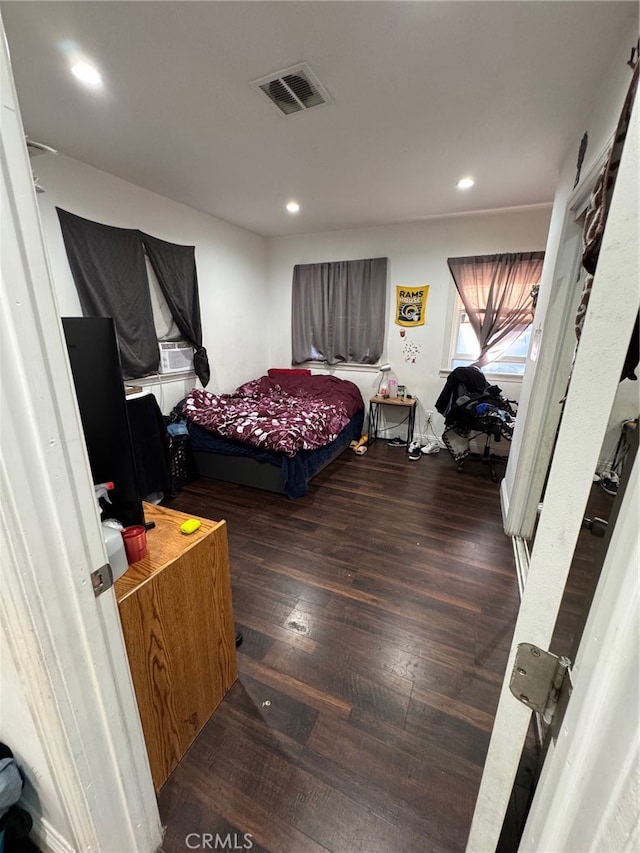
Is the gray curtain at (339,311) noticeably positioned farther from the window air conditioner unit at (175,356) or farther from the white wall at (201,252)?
the window air conditioner unit at (175,356)

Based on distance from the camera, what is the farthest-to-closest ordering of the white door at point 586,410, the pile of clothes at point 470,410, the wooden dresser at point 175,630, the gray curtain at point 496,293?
the gray curtain at point 496,293 < the pile of clothes at point 470,410 < the wooden dresser at point 175,630 < the white door at point 586,410

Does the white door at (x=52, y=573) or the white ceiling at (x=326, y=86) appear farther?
the white ceiling at (x=326, y=86)

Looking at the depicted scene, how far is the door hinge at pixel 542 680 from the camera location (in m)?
0.47

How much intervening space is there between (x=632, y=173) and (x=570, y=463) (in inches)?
11.4

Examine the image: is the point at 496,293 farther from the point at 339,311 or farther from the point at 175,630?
the point at 175,630

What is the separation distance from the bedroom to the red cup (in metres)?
2.47

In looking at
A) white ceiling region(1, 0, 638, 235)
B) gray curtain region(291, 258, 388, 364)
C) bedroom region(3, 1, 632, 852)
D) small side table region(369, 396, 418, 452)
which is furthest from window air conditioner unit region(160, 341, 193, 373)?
small side table region(369, 396, 418, 452)

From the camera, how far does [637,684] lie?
0.31m

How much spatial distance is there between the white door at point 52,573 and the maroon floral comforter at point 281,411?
2117mm

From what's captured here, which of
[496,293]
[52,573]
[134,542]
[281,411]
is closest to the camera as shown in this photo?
[52,573]

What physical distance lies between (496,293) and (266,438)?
294 centimetres

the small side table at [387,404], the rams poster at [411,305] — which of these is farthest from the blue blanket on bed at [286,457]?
the rams poster at [411,305]

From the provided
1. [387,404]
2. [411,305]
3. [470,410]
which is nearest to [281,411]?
[387,404]

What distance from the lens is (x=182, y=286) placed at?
3.50 m
